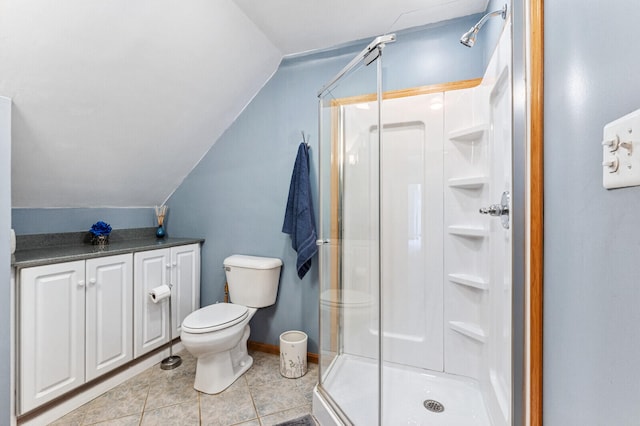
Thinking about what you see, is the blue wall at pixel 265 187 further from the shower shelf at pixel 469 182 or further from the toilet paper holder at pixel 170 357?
the shower shelf at pixel 469 182

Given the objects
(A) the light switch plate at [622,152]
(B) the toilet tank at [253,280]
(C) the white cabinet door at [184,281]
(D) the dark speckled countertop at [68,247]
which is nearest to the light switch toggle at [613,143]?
(A) the light switch plate at [622,152]

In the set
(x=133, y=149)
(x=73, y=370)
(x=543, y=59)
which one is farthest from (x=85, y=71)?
(x=543, y=59)

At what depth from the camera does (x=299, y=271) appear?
2021 millimetres

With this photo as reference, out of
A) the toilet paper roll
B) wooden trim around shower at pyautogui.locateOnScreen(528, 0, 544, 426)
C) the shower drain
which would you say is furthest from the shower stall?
the toilet paper roll

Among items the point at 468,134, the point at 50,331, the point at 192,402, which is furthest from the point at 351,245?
the point at 50,331

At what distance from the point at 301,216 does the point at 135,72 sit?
126 cm

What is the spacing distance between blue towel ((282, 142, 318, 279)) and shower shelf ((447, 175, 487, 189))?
35.7 inches

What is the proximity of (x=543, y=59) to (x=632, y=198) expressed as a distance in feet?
1.34

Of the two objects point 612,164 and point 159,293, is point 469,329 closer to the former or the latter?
point 612,164

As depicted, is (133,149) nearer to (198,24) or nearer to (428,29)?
(198,24)

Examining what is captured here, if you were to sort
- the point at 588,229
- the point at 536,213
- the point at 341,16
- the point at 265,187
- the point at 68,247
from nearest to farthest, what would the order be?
1. the point at 588,229
2. the point at 536,213
3. the point at 341,16
4. the point at 68,247
5. the point at 265,187

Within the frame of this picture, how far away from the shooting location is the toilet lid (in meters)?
1.70

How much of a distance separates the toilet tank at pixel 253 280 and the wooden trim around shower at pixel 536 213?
5.40ft

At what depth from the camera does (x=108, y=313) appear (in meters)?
1.76
